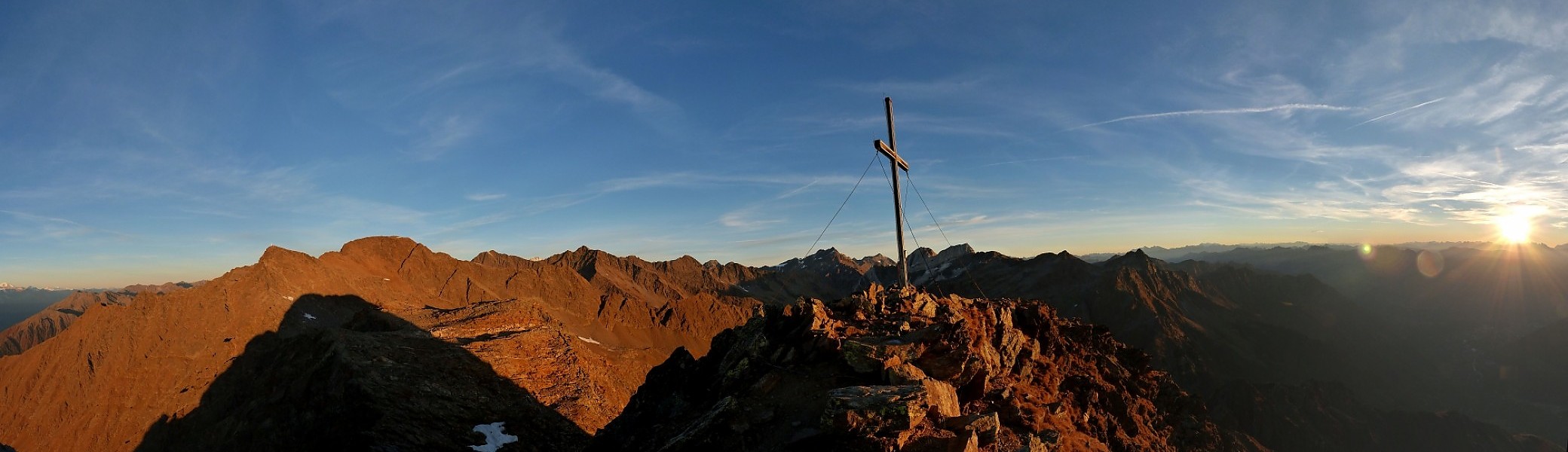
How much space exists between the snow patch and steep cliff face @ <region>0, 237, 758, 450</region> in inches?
191

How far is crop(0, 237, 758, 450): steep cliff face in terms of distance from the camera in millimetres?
35875

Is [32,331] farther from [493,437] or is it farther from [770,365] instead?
[770,365]

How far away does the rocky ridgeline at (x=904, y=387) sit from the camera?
9891 millimetres

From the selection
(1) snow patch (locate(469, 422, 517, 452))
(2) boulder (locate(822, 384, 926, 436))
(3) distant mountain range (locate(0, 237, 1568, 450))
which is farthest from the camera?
(1) snow patch (locate(469, 422, 517, 452))

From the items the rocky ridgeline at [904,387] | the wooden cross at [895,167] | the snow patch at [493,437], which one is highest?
the wooden cross at [895,167]

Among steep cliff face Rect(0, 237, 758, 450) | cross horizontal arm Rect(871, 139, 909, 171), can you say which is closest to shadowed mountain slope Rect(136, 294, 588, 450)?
steep cliff face Rect(0, 237, 758, 450)

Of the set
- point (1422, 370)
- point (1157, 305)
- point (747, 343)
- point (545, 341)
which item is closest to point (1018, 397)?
point (747, 343)

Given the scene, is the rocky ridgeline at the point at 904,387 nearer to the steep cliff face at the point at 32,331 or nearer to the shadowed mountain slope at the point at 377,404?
the shadowed mountain slope at the point at 377,404

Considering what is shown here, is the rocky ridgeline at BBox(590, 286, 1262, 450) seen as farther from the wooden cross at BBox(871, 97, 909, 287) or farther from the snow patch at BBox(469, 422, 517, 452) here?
the snow patch at BBox(469, 422, 517, 452)

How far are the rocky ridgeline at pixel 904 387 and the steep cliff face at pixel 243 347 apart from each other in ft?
62.5

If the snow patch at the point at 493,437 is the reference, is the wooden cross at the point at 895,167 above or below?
above

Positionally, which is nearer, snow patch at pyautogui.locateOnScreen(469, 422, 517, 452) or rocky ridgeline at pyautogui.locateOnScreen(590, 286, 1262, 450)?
rocky ridgeline at pyautogui.locateOnScreen(590, 286, 1262, 450)

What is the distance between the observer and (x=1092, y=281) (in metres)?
123

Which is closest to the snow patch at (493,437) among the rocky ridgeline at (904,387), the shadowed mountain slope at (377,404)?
the shadowed mountain slope at (377,404)
